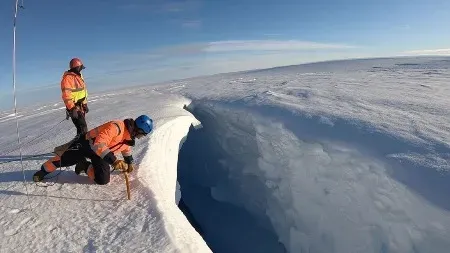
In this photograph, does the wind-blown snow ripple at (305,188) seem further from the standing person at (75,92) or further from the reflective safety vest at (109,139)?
the standing person at (75,92)

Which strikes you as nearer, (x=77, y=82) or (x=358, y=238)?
(x=358, y=238)

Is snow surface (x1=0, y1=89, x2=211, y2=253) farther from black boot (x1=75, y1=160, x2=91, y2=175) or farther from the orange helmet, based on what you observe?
the orange helmet

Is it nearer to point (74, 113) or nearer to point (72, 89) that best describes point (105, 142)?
point (74, 113)

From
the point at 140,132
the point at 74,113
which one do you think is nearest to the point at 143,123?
the point at 140,132

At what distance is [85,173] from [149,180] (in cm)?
75

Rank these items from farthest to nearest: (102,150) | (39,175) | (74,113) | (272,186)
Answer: (272,186)
(74,113)
(39,175)
(102,150)

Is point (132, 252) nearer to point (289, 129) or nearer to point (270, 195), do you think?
point (289, 129)

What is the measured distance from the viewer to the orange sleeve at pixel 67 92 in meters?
4.45

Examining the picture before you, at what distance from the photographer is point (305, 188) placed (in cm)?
509

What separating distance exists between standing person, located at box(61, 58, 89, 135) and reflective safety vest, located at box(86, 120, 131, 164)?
1272mm

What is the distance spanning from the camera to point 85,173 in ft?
12.1

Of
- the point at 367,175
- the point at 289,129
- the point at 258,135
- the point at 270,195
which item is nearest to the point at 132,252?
the point at 367,175

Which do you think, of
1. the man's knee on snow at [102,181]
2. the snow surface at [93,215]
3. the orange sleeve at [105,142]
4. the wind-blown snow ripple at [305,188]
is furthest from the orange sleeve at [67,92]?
the wind-blown snow ripple at [305,188]

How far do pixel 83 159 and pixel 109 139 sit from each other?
0.46m
